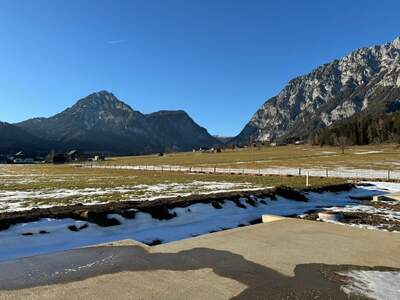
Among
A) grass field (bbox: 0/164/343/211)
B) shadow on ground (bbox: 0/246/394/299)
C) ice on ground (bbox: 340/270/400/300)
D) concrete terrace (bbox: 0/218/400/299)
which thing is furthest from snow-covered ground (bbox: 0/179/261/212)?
ice on ground (bbox: 340/270/400/300)

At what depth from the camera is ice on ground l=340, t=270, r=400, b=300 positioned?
20.9 feet

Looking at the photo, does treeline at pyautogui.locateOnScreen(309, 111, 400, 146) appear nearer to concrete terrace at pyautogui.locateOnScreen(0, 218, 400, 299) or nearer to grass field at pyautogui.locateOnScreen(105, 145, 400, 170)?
grass field at pyautogui.locateOnScreen(105, 145, 400, 170)

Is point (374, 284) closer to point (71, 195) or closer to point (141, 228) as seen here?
point (141, 228)

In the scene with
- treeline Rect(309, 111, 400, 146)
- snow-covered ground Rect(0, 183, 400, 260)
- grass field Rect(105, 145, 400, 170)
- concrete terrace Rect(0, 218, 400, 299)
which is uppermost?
treeline Rect(309, 111, 400, 146)

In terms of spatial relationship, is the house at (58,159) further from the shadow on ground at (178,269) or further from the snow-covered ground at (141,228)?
the shadow on ground at (178,269)

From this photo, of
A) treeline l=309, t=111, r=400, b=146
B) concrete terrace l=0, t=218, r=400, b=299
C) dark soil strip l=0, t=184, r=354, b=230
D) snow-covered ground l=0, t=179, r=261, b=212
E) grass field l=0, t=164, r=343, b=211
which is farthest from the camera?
treeline l=309, t=111, r=400, b=146

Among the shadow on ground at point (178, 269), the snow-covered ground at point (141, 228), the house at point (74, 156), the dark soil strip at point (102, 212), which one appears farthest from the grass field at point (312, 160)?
the house at point (74, 156)

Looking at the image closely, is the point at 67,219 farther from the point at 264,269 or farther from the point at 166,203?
the point at 264,269

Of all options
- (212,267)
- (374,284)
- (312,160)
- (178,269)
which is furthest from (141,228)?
(312,160)

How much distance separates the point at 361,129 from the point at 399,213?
148635 millimetres

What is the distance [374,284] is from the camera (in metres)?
6.82

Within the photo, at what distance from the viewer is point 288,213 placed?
58.9 ft

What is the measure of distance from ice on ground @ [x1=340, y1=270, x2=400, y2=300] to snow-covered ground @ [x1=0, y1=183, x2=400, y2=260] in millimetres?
6557

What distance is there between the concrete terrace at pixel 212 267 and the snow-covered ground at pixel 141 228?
2.27m
